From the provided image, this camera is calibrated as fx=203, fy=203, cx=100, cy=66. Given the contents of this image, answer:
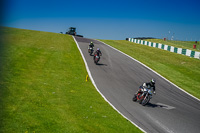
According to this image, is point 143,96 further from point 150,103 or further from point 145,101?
point 150,103

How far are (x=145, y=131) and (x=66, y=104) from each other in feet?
13.9

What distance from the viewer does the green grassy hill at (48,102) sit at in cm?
750

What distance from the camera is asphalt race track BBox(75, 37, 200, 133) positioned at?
10.8 meters

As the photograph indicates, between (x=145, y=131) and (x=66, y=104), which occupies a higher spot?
(x=66, y=104)

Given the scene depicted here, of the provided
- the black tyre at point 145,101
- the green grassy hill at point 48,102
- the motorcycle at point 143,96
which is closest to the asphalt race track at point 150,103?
the black tyre at point 145,101

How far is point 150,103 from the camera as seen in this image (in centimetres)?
1430

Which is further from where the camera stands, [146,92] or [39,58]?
[39,58]

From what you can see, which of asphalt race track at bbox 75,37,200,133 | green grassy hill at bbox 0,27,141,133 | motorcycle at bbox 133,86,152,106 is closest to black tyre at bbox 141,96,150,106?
motorcycle at bbox 133,86,152,106

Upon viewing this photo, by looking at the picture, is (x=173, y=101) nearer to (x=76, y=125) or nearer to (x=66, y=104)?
(x=66, y=104)

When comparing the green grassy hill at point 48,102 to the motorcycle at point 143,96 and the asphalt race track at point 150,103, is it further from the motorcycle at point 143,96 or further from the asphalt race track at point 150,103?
the motorcycle at point 143,96

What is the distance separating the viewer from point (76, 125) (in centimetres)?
829

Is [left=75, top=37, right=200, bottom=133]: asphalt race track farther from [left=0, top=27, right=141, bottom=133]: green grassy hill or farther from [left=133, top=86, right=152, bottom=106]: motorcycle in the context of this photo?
[left=0, top=27, right=141, bottom=133]: green grassy hill

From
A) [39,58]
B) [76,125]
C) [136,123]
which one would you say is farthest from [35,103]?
[39,58]

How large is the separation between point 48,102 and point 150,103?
7.30m
